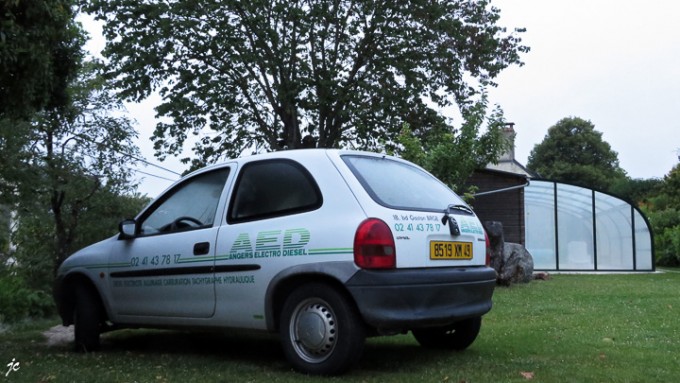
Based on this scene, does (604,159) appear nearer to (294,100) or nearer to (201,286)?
(294,100)

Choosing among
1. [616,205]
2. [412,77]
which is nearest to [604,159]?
[616,205]

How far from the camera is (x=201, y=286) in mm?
5531

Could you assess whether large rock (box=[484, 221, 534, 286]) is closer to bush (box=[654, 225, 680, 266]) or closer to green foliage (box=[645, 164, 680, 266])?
bush (box=[654, 225, 680, 266])

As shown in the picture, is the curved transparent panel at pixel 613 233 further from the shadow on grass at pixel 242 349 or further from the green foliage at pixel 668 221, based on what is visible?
the shadow on grass at pixel 242 349

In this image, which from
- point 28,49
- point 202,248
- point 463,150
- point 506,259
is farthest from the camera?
point 506,259

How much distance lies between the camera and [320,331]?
15.9ft

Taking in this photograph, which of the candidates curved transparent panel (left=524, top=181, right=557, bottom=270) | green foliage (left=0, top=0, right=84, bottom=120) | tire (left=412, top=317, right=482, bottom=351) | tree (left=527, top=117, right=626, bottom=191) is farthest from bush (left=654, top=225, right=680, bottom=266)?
tree (left=527, top=117, right=626, bottom=191)

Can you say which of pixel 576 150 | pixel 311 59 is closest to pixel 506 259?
pixel 311 59

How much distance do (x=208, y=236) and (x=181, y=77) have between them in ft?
49.3

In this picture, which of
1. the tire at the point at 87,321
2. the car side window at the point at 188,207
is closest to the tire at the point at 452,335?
the car side window at the point at 188,207

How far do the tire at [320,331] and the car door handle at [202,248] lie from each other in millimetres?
898

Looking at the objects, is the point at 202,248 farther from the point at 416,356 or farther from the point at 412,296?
the point at 416,356

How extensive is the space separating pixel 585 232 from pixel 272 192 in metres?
19.1

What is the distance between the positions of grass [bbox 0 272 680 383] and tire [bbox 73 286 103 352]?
6.9 inches
